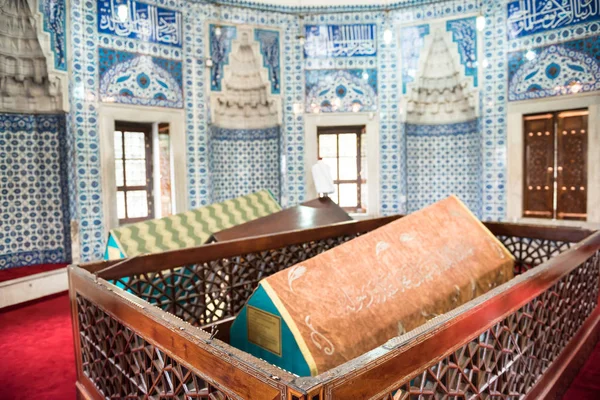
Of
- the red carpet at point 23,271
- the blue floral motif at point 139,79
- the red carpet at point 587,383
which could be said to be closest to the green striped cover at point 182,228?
the red carpet at point 23,271

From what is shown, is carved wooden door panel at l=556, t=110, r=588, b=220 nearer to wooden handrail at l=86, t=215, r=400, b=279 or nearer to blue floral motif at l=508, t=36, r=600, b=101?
blue floral motif at l=508, t=36, r=600, b=101

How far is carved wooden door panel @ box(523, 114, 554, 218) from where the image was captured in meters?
6.87

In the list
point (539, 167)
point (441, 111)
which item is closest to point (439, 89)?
point (441, 111)

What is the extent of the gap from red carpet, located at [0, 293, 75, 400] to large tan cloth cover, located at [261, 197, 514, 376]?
1.80m

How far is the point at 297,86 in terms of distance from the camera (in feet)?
25.6

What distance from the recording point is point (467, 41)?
7.36m

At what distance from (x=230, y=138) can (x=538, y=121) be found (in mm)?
5316

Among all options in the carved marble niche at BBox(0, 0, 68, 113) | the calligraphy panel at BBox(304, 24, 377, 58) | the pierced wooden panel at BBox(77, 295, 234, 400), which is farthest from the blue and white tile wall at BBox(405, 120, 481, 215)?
the pierced wooden panel at BBox(77, 295, 234, 400)

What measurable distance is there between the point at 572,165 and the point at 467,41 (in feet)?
8.74

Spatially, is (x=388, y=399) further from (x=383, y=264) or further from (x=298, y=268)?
(x=383, y=264)

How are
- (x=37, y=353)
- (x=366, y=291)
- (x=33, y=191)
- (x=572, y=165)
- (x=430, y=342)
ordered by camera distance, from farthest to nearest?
(x=572, y=165)
(x=33, y=191)
(x=37, y=353)
(x=366, y=291)
(x=430, y=342)

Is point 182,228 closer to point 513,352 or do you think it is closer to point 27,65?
point 513,352

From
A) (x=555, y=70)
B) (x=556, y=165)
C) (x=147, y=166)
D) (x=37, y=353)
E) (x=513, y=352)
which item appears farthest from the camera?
(x=147, y=166)

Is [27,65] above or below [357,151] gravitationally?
above
